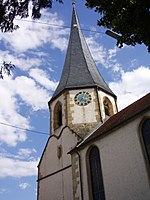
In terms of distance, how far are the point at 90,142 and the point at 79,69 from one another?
26.7 ft

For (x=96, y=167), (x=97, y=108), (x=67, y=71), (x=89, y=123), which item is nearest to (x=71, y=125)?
(x=89, y=123)

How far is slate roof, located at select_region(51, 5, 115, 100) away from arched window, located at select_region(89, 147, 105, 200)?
6051 mm

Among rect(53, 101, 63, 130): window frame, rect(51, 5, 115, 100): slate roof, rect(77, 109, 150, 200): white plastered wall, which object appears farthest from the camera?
rect(51, 5, 115, 100): slate roof

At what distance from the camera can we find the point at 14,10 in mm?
4465

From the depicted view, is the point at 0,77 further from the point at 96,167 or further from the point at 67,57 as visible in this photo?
the point at 67,57

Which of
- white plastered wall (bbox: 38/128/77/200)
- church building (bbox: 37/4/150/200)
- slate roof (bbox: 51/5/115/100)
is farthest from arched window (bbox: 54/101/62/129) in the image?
white plastered wall (bbox: 38/128/77/200)

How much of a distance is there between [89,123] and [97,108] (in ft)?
4.21

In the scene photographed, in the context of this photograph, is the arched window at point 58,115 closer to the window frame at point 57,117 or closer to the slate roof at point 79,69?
the window frame at point 57,117

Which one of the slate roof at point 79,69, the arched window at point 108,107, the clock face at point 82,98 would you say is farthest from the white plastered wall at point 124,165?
the slate roof at point 79,69

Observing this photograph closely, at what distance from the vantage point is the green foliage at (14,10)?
14.4 feet

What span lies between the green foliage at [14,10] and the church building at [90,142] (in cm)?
689

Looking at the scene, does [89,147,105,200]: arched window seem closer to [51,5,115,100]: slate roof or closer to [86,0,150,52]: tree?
[51,5,115,100]: slate roof

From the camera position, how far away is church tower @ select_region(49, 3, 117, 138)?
15.6 m

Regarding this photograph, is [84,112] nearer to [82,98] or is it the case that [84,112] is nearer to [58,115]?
[82,98]
